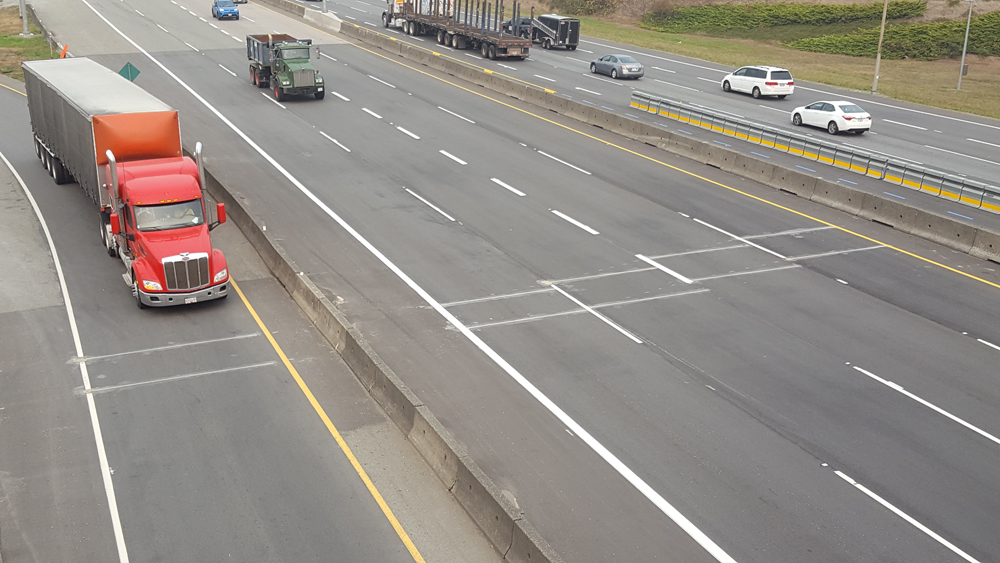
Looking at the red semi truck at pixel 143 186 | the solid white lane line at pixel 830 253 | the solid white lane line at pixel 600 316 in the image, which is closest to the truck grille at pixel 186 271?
the red semi truck at pixel 143 186

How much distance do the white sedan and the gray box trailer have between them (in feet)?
93.0

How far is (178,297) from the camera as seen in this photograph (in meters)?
18.2

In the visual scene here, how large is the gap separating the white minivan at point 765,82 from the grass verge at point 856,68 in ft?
7.74

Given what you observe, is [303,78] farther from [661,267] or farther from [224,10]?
[224,10]

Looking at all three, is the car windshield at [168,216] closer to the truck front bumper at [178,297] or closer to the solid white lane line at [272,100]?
the truck front bumper at [178,297]

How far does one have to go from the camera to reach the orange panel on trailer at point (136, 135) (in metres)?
20.3

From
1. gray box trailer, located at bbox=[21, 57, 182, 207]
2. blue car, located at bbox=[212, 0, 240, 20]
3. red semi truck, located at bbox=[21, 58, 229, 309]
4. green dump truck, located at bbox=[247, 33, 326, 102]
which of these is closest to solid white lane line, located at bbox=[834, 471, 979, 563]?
red semi truck, located at bbox=[21, 58, 229, 309]

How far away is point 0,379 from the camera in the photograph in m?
15.4

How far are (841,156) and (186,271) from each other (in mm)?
23981

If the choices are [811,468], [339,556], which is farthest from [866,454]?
[339,556]

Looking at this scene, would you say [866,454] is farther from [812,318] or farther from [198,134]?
[198,134]

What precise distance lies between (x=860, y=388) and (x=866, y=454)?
2447 millimetres

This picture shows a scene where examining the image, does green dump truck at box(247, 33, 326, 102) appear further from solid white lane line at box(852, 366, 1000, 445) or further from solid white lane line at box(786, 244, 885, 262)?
solid white lane line at box(852, 366, 1000, 445)

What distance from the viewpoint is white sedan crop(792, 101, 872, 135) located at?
122 ft
